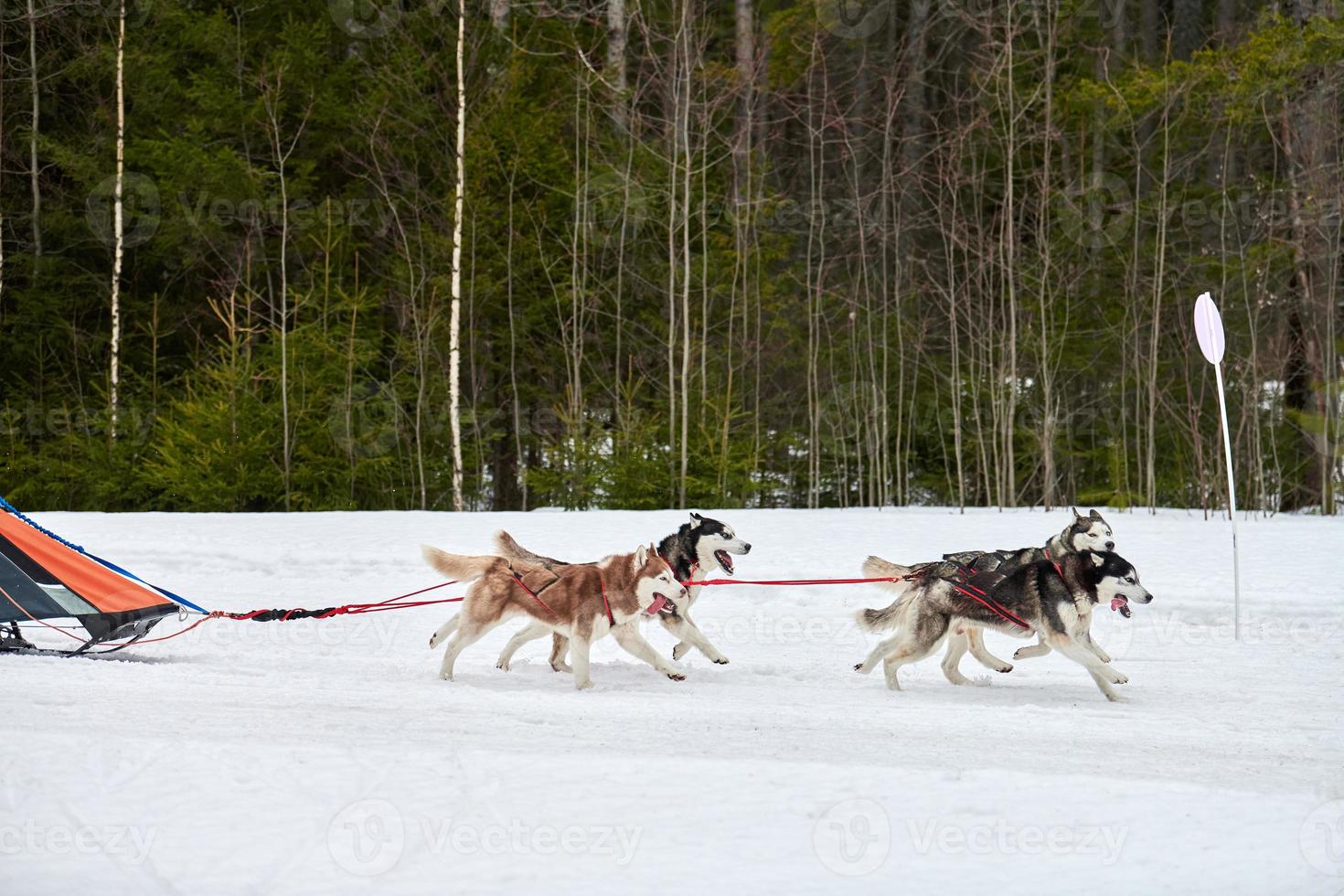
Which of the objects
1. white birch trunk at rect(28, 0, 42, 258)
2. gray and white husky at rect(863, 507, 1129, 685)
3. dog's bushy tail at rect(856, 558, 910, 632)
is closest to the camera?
gray and white husky at rect(863, 507, 1129, 685)

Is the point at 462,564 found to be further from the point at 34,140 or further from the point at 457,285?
the point at 34,140

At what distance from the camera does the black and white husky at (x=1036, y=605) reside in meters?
6.90

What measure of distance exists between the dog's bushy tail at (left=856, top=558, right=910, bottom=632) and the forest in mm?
7987

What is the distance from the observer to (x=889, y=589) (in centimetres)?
770

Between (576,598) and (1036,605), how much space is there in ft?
8.86

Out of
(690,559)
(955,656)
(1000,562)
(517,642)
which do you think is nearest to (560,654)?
(517,642)

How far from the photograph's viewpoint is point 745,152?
17.9 meters

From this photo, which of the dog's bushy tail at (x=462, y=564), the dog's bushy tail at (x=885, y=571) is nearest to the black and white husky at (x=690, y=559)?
the dog's bushy tail at (x=462, y=564)

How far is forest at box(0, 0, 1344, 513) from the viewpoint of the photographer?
54.6 ft

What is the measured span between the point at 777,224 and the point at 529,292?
4.31 meters

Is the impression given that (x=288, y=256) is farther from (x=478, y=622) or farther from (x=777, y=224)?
(x=478, y=622)

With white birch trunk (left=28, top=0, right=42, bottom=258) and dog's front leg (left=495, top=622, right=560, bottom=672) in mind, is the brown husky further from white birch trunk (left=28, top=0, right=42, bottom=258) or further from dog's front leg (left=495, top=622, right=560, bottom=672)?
white birch trunk (left=28, top=0, right=42, bottom=258)

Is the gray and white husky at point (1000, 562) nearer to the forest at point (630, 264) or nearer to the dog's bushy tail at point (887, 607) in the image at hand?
the dog's bushy tail at point (887, 607)

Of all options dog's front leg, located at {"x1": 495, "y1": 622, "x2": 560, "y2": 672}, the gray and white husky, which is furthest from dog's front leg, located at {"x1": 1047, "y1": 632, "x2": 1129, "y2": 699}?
dog's front leg, located at {"x1": 495, "y1": 622, "x2": 560, "y2": 672}
